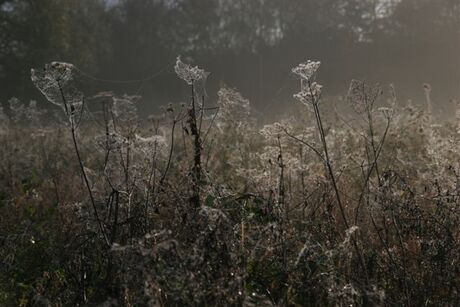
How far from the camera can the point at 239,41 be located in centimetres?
3644

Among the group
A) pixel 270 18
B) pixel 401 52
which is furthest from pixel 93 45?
pixel 401 52

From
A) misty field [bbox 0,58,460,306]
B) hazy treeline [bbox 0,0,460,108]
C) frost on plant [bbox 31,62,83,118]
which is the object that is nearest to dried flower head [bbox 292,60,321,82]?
misty field [bbox 0,58,460,306]

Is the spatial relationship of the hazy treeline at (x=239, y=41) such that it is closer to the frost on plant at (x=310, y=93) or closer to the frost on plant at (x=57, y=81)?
the frost on plant at (x=310, y=93)

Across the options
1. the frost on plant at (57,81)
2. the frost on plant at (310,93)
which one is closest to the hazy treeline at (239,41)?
the frost on plant at (310,93)

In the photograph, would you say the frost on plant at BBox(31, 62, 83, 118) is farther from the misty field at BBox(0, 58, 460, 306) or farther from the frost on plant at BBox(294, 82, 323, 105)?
the frost on plant at BBox(294, 82, 323, 105)

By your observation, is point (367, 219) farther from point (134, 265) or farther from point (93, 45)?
Result: point (93, 45)

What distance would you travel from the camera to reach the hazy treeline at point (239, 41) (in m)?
26.6

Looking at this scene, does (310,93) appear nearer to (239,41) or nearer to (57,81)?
(57,81)

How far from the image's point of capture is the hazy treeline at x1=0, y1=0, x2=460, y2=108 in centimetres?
2662

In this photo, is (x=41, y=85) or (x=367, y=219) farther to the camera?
(x=367, y=219)

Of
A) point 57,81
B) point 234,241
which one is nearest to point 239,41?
point 57,81

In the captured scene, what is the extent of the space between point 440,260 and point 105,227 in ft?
5.36

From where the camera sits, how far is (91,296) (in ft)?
8.59

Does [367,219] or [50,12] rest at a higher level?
[50,12]
